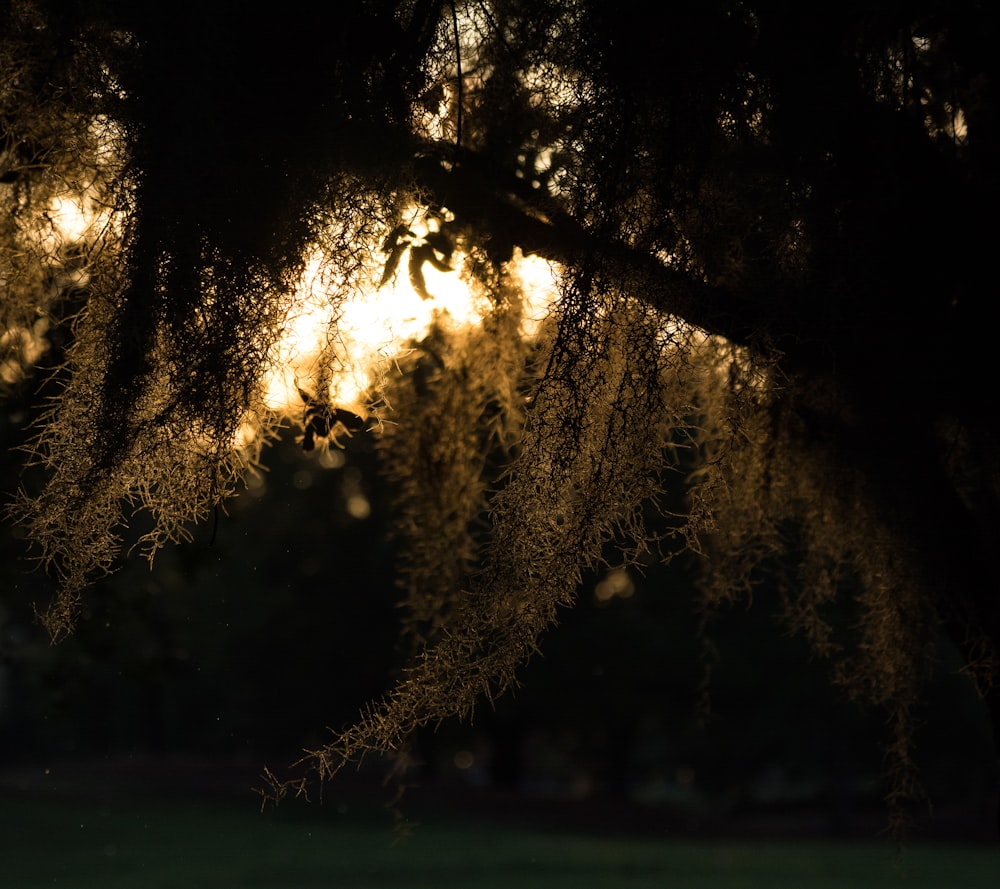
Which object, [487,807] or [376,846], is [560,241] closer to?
[376,846]

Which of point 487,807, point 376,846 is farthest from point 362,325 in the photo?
point 487,807

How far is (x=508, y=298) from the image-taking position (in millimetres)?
2812

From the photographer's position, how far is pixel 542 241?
95.6 inches

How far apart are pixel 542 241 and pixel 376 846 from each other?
14876 millimetres

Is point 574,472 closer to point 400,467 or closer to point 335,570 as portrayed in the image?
point 400,467

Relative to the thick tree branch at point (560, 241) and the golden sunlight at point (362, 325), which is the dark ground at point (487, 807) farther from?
the thick tree branch at point (560, 241)

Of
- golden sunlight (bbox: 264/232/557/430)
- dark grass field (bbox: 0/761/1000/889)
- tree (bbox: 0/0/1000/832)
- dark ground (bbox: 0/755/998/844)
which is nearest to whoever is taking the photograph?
tree (bbox: 0/0/1000/832)

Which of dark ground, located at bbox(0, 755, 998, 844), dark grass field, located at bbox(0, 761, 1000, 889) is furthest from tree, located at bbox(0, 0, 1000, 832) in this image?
dark ground, located at bbox(0, 755, 998, 844)

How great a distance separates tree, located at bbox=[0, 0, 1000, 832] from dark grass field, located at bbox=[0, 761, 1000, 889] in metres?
8.15

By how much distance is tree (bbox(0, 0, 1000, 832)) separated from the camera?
2.04 meters

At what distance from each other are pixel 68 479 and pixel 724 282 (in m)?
1.28

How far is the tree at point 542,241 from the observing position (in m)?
2.04


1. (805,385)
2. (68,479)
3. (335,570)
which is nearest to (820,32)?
(805,385)

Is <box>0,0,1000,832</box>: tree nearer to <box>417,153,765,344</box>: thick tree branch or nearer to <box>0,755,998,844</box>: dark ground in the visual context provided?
<box>417,153,765,344</box>: thick tree branch
